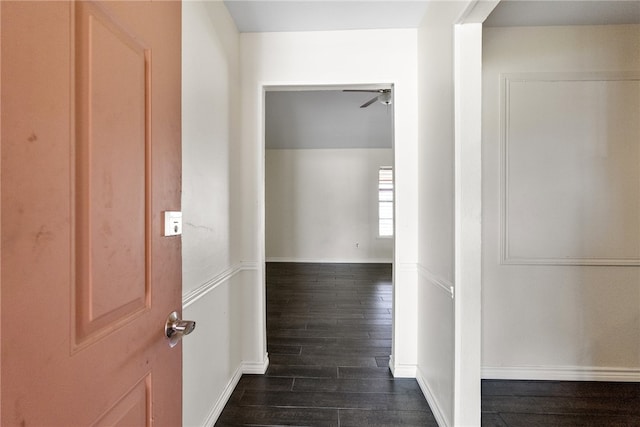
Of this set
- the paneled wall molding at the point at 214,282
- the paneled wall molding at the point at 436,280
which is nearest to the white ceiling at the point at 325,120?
the paneled wall molding at the point at 214,282

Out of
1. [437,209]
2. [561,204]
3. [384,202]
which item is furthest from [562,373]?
[384,202]

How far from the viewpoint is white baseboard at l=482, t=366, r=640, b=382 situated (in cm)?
225

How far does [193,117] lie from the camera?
1563 millimetres

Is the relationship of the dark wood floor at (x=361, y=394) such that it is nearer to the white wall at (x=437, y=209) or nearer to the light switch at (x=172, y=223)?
the white wall at (x=437, y=209)

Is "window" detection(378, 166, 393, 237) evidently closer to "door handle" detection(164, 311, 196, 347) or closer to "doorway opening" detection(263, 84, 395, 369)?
"doorway opening" detection(263, 84, 395, 369)

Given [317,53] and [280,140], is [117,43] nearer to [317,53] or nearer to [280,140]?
[317,53]

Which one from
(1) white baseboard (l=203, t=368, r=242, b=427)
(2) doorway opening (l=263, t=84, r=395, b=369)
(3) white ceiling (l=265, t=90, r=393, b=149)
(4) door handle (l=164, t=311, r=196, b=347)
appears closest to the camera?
(4) door handle (l=164, t=311, r=196, b=347)

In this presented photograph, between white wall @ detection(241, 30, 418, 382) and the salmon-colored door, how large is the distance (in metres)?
1.45

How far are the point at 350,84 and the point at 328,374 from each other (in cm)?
220

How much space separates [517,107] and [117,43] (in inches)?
98.9

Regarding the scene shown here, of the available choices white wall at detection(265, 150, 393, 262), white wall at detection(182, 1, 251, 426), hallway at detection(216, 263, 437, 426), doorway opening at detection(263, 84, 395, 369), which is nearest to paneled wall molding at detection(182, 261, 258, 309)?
white wall at detection(182, 1, 251, 426)

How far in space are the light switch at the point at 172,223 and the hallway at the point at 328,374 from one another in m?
1.48

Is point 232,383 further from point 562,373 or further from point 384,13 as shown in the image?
point 384,13

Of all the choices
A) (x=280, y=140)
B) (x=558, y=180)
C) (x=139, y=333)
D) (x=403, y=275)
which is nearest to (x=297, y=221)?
(x=280, y=140)
